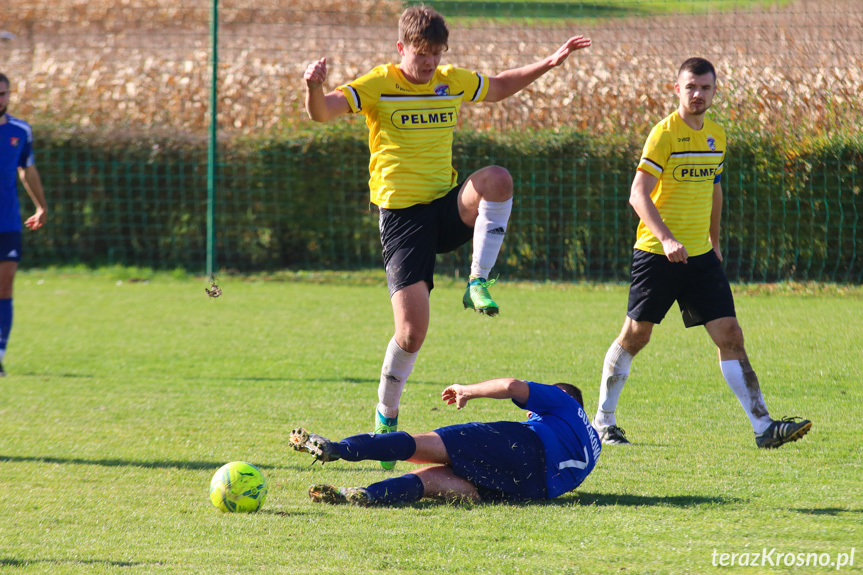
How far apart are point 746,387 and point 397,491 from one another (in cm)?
223

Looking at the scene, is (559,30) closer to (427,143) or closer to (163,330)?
(163,330)

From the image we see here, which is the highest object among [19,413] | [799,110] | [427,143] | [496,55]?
[496,55]

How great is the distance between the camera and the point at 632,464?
5238 mm

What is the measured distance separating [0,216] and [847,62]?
1019cm

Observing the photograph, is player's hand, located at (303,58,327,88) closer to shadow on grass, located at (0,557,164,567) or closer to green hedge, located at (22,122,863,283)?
shadow on grass, located at (0,557,164,567)

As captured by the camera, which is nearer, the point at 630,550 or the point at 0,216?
the point at 630,550

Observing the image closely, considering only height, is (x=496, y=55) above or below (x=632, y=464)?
above

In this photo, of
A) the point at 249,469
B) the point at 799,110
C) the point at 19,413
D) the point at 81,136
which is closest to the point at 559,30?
the point at 799,110

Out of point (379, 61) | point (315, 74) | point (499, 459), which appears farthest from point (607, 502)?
point (379, 61)

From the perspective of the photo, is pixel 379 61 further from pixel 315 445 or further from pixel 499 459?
pixel 315 445

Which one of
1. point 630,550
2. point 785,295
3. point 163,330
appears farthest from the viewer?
point 785,295

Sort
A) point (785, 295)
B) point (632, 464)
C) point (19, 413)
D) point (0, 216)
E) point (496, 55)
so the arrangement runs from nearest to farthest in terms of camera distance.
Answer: point (632, 464) → point (19, 413) → point (0, 216) → point (785, 295) → point (496, 55)

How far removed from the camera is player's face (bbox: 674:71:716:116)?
5.43 metres

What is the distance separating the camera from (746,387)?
5.38 meters
